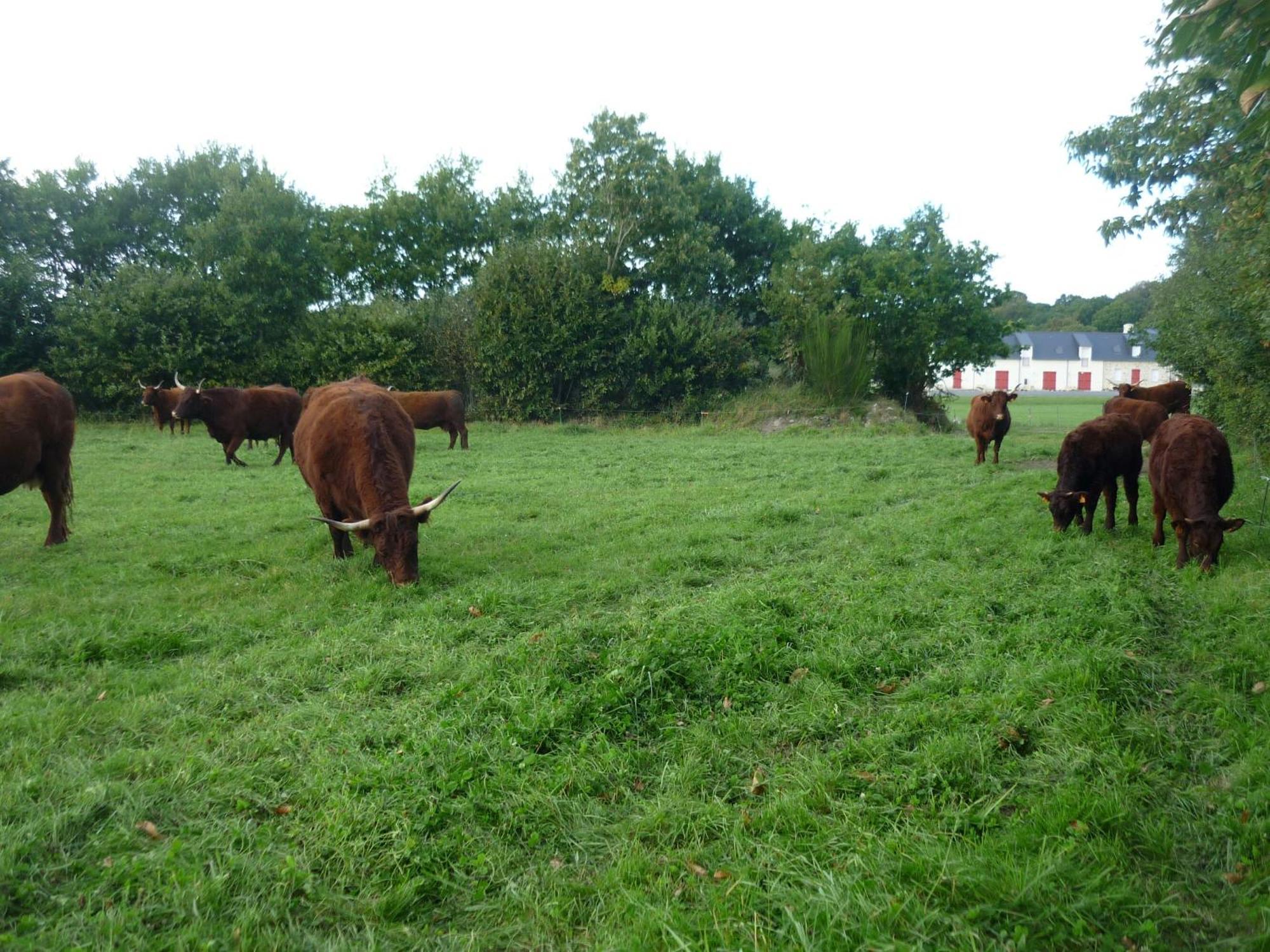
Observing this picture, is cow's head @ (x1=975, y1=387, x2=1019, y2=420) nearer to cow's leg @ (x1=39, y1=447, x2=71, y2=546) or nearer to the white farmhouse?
cow's leg @ (x1=39, y1=447, x2=71, y2=546)

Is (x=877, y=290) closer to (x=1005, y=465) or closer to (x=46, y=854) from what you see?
Result: (x=1005, y=465)

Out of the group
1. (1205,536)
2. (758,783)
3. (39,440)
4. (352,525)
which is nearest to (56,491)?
(39,440)

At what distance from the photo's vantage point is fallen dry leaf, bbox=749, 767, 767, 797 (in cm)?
354

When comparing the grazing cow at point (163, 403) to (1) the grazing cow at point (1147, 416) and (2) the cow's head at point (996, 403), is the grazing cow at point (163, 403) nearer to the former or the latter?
(2) the cow's head at point (996, 403)

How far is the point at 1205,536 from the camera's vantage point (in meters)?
6.85

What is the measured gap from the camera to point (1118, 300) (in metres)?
84.7

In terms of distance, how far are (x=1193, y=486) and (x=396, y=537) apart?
6761 mm

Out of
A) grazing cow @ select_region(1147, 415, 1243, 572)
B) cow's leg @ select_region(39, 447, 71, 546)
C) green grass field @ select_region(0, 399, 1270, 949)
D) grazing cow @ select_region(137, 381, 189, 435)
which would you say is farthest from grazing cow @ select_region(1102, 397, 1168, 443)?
grazing cow @ select_region(137, 381, 189, 435)

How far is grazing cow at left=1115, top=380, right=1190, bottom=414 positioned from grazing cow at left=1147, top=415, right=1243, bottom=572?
11.1 m

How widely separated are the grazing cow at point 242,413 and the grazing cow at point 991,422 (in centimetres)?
1300

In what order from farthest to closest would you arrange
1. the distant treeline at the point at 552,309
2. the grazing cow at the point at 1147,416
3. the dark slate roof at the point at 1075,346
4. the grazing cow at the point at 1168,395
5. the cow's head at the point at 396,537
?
the dark slate roof at the point at 1075,346 < the distant treeline at the point at 552,309 < the grazing cow at the point at 1168,395 < the grazing cow at the point at 1147,416 < the cow's head at the point at 396,537

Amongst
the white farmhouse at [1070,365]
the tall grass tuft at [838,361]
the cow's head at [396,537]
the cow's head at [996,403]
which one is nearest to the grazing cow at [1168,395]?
the cow's head at [996,403]

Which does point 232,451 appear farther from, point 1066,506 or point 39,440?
point 1066,506

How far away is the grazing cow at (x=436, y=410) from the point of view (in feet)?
65.8
